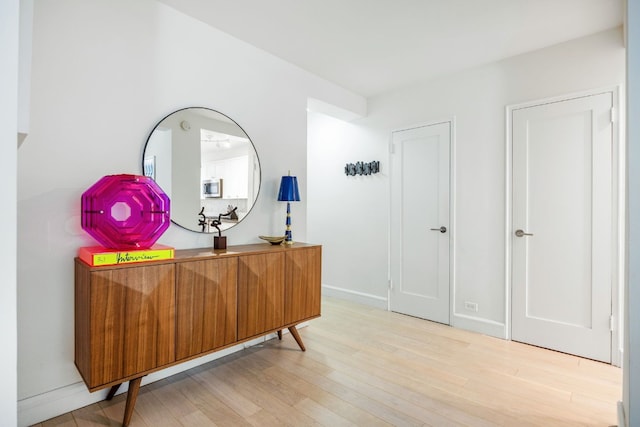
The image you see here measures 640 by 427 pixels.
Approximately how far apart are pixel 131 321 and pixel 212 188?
3.59ft

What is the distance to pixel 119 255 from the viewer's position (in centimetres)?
164

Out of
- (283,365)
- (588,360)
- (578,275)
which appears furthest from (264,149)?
(588,360)

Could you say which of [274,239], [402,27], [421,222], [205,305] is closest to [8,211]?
[205,305]

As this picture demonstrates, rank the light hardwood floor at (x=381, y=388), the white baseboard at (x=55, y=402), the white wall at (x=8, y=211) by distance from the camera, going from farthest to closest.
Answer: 1. the light hardwood floor at (x=381, y=388)
2. the white baseboard at (x=55, y=402)
3. the white wall at (x=8, y=211)

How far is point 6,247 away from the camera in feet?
2.55

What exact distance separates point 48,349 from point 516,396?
8.92 feet

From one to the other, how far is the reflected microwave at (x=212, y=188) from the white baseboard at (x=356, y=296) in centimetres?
225

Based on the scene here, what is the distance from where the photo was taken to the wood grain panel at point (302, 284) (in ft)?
8.05

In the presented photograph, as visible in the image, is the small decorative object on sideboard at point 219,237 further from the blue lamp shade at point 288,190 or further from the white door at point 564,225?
the white door at point 564,225

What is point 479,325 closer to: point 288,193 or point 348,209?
point 348,209

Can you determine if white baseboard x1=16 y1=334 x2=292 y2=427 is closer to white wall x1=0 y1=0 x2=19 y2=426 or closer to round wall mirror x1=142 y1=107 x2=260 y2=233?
round wall mirror x1=142 y1=107 x2=260 y2=233

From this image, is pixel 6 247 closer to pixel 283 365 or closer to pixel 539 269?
pixel 283 365

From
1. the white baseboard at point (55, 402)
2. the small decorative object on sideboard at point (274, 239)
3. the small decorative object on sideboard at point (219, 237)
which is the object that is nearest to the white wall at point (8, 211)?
the white baseboard at point (55, 402)

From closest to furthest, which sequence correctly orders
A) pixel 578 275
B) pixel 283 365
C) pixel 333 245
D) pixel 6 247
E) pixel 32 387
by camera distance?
pixel 6 247, pixel 32 387, pixel 283 365, pixel 578 275, pixel 333 245
